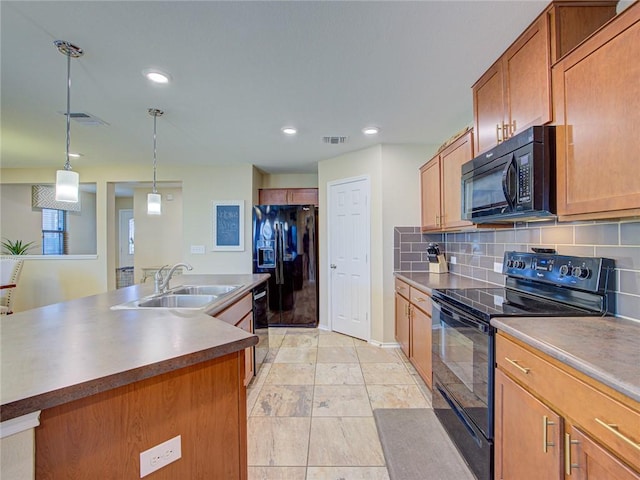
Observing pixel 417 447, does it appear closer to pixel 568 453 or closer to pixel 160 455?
pixel 568 453

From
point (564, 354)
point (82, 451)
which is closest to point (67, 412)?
point (82, 451)

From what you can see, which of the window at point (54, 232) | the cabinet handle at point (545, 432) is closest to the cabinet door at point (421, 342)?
the cabinet handle at point (545, 432)

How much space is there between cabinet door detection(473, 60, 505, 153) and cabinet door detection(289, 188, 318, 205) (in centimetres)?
292

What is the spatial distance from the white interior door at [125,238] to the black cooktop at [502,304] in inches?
300

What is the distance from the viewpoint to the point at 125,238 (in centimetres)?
736

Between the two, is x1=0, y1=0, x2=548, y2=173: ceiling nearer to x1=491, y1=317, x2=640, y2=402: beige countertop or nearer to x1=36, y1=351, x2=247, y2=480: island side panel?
x1=491, y1=317, x2=640, y2=402: beige countertop

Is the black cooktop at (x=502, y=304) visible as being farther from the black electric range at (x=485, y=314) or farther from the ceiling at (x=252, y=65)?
the ceiling at (x=252, y=65)

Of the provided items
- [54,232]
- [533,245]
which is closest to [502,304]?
[533,245]

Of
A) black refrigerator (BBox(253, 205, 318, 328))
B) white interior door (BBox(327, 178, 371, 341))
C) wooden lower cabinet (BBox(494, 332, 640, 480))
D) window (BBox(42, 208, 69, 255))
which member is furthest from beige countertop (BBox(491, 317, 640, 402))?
window (BBox(42, 208, 69, 255))

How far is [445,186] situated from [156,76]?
2.38 meters

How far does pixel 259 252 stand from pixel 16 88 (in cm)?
278

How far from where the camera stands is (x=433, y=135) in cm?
319

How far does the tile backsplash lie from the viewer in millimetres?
1314

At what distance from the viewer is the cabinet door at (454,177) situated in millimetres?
2255
